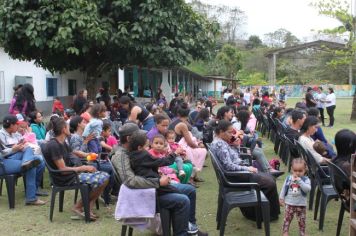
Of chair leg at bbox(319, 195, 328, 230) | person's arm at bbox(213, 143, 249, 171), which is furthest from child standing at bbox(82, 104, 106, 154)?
chair leg at bbox(319, 195, 328, 230)

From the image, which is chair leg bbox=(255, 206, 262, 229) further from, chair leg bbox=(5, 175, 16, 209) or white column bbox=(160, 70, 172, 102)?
white column bbox=(160, 70, 172, 102)

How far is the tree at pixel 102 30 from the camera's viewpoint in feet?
30.3

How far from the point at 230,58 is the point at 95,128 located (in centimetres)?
4180

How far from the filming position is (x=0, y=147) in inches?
240

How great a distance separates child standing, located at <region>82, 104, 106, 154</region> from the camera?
6.22 m

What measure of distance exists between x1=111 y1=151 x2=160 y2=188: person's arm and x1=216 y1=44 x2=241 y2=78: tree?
42.3 m

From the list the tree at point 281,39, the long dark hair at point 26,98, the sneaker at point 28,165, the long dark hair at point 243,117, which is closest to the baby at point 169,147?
the sneaker at point 28,165

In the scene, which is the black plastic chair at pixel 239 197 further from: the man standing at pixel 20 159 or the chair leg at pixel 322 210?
the man standing at pixel 20 159

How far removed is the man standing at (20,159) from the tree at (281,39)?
7040cm

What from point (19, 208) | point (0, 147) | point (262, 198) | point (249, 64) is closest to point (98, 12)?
point (0, 147)

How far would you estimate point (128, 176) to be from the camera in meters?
4.18

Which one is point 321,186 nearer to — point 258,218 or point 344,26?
point 258,218

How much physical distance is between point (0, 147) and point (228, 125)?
10.7ft

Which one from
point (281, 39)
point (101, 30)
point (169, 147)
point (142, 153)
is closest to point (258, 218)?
point (169, 147)
